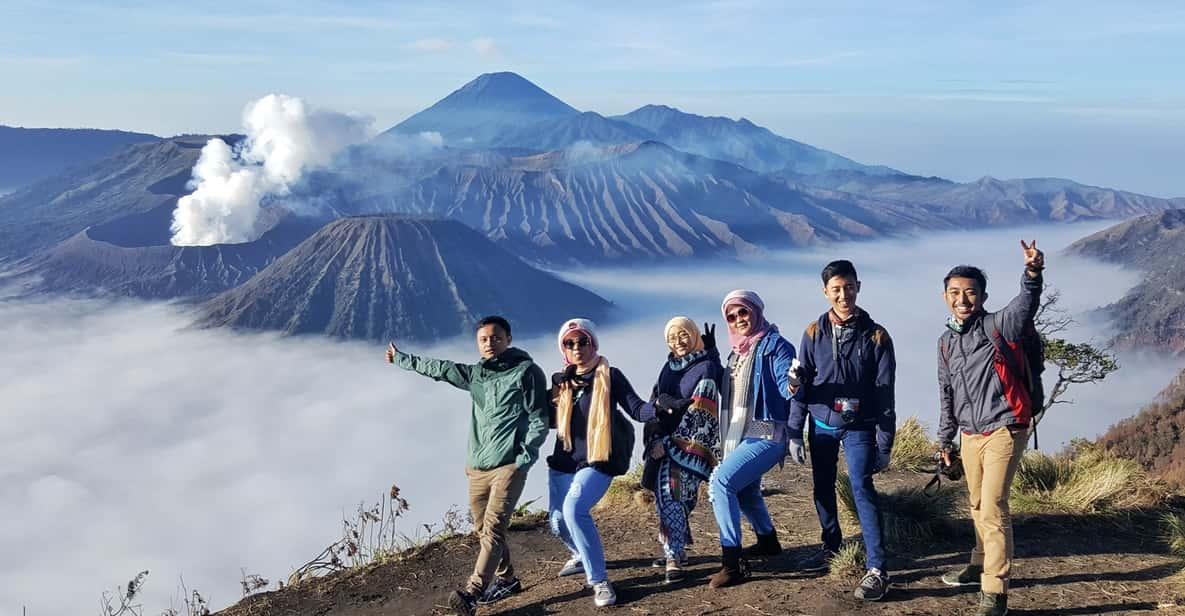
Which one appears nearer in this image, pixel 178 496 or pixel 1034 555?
pixel 1034 555

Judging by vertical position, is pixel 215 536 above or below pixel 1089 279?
below

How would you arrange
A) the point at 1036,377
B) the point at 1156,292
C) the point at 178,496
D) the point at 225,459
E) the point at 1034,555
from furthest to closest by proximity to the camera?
the point at 1156,292, the point at 225,459, the point at 178,496, the point at 1034,555, the point at 1036,377

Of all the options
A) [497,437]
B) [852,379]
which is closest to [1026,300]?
[852,379]

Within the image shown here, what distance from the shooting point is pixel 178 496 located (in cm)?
10244

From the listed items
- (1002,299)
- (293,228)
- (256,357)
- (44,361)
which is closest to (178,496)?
(256,357)

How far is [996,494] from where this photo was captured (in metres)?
4.48

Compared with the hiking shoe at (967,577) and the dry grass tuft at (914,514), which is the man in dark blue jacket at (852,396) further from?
the dry grass tuft at (914,514)

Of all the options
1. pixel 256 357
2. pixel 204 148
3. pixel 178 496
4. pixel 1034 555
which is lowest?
pixel 178 496

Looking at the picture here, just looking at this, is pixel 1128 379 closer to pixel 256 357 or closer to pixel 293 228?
pixel 256 357

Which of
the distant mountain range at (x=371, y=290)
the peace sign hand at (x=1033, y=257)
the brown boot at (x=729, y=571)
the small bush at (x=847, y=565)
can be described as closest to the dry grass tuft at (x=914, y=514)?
the small bush at (x=847, y=565)

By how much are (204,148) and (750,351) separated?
19760 cm

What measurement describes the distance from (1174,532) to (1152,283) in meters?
148

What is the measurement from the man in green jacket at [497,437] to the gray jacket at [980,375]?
81.4 inches

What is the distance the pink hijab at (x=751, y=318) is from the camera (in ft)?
16.2
